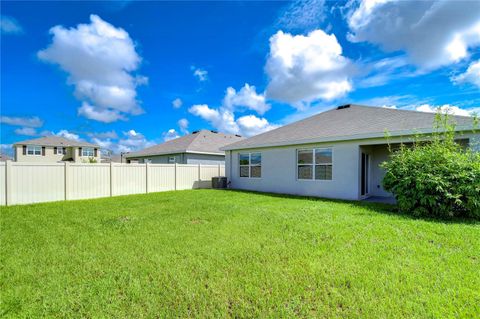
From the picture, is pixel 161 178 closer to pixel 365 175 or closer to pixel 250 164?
pixel 250 164

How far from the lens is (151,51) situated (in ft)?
44.1

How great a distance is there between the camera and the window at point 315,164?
10773mm

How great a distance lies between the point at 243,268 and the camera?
3.38 metres

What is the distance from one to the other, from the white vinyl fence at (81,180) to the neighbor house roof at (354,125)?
447 cm

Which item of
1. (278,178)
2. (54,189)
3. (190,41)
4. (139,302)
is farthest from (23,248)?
(190,41)

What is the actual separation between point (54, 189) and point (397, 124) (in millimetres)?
15069

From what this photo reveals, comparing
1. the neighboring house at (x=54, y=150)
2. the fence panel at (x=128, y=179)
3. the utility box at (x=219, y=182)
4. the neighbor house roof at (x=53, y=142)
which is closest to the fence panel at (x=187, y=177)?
the utility box at (x=219, y=182)

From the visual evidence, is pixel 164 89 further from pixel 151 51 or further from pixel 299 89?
pixel 299 89

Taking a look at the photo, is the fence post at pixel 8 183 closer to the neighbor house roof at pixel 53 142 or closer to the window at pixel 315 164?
the window at pixel 315 164

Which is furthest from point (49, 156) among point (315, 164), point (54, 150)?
point (315, 164)

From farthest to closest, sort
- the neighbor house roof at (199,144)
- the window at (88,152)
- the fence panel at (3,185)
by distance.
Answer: the window at (88,152)
the neighbor house roof at (199,144)
the fence panel at (3,185)

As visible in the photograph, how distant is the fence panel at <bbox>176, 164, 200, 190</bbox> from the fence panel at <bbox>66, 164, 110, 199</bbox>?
4.28m

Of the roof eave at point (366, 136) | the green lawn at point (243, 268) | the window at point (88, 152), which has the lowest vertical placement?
the green lawn at point (243, 268)

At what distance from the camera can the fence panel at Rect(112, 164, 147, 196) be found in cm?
1177
